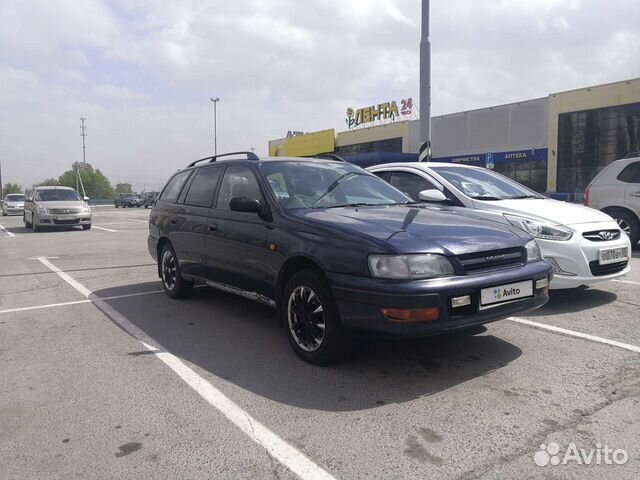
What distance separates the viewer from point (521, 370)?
3.84 m

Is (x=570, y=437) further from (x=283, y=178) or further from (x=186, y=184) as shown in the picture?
(x=186, y=184)

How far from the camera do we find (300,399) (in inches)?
135

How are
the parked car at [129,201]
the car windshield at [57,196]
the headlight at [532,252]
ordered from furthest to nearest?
the parked car at [129,201]
the car windshield at [57,196]
the headlight at [532,252]

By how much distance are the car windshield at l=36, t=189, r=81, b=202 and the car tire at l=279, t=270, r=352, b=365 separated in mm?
16900

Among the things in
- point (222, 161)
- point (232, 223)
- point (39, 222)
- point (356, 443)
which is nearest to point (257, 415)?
point (356, 443)

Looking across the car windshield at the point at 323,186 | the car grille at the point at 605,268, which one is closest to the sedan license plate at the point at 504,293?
the car windshield at the point at 323,186

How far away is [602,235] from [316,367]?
364 centimetres

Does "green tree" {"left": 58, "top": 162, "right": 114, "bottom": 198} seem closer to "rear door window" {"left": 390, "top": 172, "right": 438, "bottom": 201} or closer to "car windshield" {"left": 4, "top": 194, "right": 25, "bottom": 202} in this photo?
"car windshield" {"left": 4, "top": 194, "right": 25, "bottom": 202}

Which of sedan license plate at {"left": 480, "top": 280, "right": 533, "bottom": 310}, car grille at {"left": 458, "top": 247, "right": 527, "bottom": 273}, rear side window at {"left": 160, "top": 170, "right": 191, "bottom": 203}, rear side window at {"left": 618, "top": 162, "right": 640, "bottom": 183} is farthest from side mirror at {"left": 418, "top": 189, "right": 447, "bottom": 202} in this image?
rear side window at {"left": 618, "top": 162, "right": 640, "bottom": 183}

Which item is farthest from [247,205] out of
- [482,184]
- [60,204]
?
[60,204]

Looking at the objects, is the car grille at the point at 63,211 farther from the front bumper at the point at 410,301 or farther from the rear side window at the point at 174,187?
the front bumper at the point at 410,301

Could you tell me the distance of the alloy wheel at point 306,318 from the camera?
391 centimetres

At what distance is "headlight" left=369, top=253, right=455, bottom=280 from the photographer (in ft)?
11.4

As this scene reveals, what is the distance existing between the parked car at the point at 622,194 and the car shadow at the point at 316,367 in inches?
260
